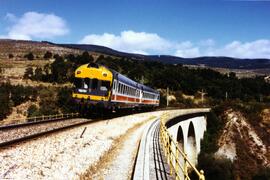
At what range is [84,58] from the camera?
10675 centimetres

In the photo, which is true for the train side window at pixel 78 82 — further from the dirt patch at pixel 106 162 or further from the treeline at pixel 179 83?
the treeline at pixel 179 83

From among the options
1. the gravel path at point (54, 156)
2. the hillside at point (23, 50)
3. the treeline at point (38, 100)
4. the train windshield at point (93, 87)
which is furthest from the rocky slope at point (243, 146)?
the hillside at point (23, 50)

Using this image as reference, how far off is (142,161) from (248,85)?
Result: 408ft

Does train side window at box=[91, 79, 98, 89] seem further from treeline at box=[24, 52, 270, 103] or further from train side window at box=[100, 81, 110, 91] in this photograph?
treeline at box=[24, 52, 270, 103]

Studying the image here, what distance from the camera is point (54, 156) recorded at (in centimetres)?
1020

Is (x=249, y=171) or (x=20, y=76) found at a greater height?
(x=20, y=76)

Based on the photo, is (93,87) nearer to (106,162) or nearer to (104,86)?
(104,86)

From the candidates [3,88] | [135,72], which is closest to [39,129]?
[3,88]

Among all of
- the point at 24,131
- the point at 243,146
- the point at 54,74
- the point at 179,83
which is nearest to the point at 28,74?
the point at 54,74

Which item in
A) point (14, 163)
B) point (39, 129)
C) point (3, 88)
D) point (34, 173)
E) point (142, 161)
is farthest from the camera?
point (3, 88)

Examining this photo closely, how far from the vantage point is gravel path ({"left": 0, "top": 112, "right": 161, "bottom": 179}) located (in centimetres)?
833

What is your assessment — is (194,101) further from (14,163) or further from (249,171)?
(14,163)

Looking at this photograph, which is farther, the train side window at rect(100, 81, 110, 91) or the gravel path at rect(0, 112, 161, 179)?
the train side window at rect(100, 81, 110, 91)

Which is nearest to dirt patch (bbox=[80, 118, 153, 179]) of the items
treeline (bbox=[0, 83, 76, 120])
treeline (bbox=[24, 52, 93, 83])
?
treeline (bbox=[0, 83, 76, 120])
